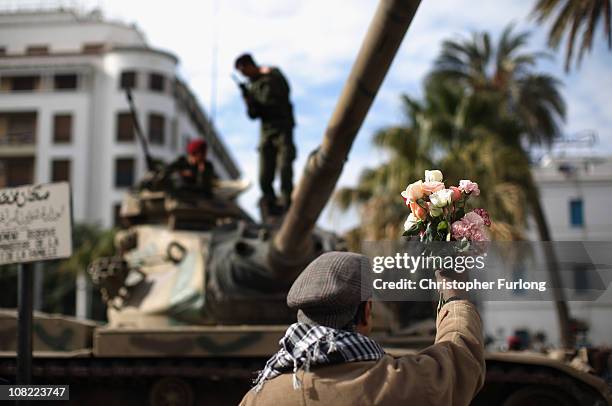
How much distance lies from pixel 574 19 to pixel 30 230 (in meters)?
11.5

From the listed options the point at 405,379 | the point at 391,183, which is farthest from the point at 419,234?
the point at 391,183

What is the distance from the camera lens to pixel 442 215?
2.84m

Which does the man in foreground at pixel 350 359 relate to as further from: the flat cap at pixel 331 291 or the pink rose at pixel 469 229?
the pink rose at pixel 469 229

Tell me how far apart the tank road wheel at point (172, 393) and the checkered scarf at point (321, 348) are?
16.4ft

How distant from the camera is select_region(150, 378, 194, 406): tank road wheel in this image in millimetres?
7367

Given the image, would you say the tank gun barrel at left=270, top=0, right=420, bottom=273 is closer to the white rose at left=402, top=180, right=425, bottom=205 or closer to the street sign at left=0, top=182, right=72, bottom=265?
the street sign at left=0, top=182, right=72, bottom=265

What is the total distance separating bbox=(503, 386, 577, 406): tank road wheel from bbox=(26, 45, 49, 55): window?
33.5m

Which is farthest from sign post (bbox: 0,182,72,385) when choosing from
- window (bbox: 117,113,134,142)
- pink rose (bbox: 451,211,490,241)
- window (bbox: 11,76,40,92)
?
window (bbox: 11,76,40,92)

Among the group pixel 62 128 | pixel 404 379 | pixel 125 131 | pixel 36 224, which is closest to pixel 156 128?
pixel 125 131

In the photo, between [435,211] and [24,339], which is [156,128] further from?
[435,211]

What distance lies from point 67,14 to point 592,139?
2351cm

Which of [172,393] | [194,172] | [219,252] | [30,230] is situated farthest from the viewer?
[194,172]

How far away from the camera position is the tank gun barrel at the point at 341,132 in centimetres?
468

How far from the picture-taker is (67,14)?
126ft
